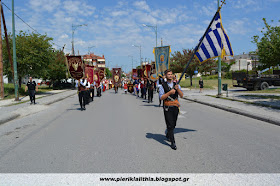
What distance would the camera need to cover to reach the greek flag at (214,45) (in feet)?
28.6

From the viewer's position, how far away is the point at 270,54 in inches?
528

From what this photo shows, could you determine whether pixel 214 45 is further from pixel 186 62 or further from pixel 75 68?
pixel 186 62

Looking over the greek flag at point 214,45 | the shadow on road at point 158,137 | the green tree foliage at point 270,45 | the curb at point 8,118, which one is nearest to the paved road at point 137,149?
the shadow on road at point 158,137

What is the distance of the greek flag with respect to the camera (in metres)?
8.71

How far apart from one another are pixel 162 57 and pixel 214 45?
33.8 feet

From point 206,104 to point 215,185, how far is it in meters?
12.2

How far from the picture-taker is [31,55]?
25.0m

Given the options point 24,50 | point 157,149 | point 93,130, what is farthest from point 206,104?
point 24,50

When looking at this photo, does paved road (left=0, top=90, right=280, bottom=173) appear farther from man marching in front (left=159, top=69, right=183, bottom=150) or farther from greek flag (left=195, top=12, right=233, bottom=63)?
greek flag (left=195, top=12, right=233, bottom=63)

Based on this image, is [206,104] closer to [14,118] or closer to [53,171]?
[14,118]

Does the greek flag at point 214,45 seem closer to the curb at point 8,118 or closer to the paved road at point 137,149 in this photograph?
the paved road at point 137,149

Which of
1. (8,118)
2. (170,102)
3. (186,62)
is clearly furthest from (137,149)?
(186,62)

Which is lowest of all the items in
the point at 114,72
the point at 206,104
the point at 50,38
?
the point at 206,104

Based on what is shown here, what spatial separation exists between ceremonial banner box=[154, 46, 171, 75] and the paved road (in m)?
10.8
